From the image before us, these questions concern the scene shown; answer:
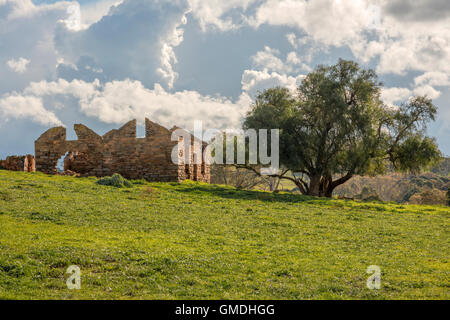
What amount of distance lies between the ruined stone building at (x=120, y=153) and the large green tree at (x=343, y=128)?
8827 mm

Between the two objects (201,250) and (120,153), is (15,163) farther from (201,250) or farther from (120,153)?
(201,250)

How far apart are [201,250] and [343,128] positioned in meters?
27.8

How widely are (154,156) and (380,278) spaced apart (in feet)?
88.0

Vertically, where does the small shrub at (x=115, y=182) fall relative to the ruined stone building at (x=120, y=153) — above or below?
below

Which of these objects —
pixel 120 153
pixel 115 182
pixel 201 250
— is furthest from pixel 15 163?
pixel 201 250

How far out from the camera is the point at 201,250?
11.6 meters

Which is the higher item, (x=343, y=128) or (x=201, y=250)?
(x=343, y=128)

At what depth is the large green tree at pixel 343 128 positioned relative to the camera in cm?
3584

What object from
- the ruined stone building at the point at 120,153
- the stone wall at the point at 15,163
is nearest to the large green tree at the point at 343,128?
the ruined stone building at the point at 120,153

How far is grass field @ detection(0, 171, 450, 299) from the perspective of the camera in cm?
847

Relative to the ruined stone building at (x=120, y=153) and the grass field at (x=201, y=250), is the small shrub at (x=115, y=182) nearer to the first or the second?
the grass field at (x=201, y=250)

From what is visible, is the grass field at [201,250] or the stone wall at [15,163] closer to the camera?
the grass field at [201,250]

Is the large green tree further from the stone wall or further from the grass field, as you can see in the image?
the stone wall
